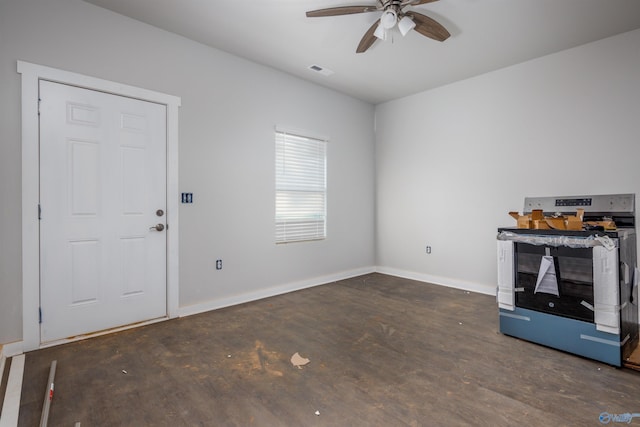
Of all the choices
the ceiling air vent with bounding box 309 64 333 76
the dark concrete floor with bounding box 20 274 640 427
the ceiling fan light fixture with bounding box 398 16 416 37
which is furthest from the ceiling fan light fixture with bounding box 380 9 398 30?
the dark concrete floor with bounding box 20 274 640 427

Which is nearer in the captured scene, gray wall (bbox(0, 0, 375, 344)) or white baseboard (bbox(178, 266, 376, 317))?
gray wall (bbox(0, 0, 375, 344))

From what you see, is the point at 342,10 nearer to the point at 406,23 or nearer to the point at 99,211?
the point at 406,23

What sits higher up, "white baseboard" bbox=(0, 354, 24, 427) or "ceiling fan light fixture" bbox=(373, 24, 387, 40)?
"ceiling fan light fixture" bbox=(373, 24, 387, 40)

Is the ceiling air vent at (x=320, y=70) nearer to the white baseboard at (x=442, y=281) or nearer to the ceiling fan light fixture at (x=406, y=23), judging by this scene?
the ceiling fan light fixture at (x=406, y=23)

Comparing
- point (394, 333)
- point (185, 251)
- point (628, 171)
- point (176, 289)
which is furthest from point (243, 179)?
point (628, 171)

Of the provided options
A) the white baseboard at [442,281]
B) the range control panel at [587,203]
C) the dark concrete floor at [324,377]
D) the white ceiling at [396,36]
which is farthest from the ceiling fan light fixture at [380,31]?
the white baseboard at [442,281]

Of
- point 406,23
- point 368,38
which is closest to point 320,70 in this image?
point 368,38

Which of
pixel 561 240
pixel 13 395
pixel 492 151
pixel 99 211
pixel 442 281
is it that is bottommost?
pixel 13 395

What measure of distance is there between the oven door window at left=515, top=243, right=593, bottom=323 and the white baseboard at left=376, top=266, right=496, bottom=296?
64.5 inches

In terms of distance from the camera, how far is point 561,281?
254 centimetres

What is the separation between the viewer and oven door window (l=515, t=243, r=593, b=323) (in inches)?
95.7

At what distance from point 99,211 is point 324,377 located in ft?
8.14

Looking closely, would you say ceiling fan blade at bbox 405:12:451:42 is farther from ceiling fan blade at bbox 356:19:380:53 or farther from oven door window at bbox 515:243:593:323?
oven door window at bbox 515:243:593:323

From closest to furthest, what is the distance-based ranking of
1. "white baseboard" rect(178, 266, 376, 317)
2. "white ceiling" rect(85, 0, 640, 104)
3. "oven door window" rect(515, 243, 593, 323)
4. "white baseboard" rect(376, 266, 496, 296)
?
"oven door window" rect(515, 243, 593, 323) → "white ceiling" rect(85, 0, 640, 104) → "white baseboard" rect(178, 266, 376, 317) → "white baseboard" rect(376, 266, 496, 296)
